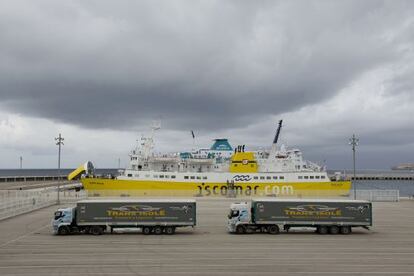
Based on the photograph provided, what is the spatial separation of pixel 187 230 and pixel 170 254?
1044 centimetres

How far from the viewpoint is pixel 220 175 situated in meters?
71.1

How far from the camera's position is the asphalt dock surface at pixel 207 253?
19703mm

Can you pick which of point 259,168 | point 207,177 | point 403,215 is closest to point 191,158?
point 207,177

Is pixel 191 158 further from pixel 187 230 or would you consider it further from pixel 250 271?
pixel 250 271

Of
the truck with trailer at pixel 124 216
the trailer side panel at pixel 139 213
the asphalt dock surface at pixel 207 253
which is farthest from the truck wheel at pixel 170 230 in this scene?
the trailer side panel at pixel 139 213

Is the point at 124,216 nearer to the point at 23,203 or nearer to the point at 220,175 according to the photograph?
the point at 23,203

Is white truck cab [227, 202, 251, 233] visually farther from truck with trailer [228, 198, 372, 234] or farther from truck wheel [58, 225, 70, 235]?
truck wheel [58, 225, 70, 235]

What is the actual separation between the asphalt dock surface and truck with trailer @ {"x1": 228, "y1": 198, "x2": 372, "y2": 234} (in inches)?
33.3

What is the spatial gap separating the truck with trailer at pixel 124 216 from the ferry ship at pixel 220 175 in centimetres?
3200

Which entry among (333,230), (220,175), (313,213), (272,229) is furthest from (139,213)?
(220,175)

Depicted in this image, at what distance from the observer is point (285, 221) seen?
32.0 m

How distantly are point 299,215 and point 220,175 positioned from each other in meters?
39.2

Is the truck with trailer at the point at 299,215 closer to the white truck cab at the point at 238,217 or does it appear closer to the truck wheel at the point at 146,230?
the white truck cab at the point at 238,217

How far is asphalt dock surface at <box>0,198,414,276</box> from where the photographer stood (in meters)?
19.7
